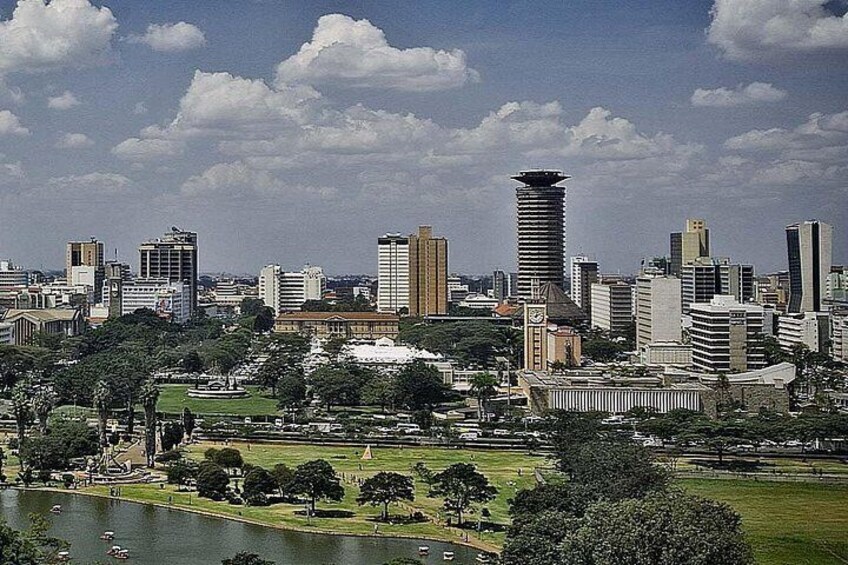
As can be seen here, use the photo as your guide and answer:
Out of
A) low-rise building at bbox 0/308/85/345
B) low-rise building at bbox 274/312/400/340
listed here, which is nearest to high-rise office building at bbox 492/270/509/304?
low-rise building at bbox 274/312/400/340

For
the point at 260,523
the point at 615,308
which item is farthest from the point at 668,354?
the point at 260,523

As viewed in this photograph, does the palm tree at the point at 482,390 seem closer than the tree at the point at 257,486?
No

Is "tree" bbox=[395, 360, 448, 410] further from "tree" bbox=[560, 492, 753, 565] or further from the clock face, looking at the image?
"tree" bbox=[560, 492, 753, 565]

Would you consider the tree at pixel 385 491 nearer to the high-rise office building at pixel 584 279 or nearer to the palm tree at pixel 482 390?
the palm tree at pixel 482 390

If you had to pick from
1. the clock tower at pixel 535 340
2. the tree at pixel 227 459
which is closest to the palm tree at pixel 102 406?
the tree at pixel 227 459

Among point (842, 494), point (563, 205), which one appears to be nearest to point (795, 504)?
point (842, 494)

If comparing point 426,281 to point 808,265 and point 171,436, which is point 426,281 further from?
point 171,436
